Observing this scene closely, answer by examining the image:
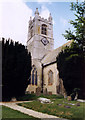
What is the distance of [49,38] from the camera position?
2827cm

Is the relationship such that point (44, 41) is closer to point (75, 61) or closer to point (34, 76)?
point (34, 76)

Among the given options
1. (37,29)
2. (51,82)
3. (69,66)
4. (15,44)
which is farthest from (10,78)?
(37,29)

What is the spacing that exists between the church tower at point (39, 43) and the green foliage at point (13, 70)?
10193mm

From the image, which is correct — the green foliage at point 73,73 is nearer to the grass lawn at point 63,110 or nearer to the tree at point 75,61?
the tree at point 75,61

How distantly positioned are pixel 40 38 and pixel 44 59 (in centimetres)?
586

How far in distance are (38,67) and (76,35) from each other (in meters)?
12.9

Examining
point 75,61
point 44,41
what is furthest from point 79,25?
point 44,41

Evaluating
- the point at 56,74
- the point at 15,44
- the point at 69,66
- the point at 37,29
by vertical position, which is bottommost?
the point at 56,74

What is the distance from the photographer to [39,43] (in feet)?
85.1

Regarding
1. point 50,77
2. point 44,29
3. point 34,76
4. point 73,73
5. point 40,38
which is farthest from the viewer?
point 44,29

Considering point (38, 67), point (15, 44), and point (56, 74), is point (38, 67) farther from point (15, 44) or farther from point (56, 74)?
point (15, 44)

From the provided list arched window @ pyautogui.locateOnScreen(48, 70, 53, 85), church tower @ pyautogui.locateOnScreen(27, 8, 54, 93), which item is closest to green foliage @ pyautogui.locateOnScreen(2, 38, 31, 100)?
arched window @ pyautogui.locateOnScreen(48, 70, 53, 85)

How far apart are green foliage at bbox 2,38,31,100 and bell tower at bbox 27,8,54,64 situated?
41.8ft

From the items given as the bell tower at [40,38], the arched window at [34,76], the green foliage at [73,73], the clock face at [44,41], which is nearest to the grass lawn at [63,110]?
the green foliage at [73,73]
